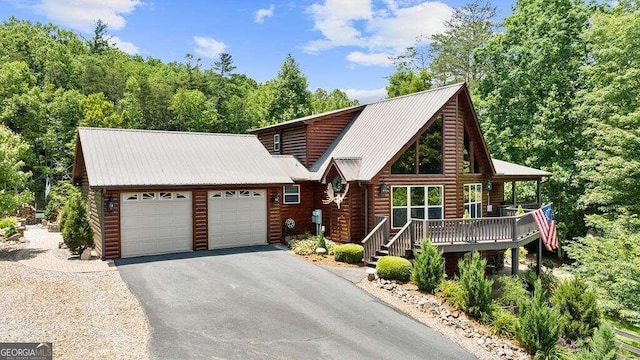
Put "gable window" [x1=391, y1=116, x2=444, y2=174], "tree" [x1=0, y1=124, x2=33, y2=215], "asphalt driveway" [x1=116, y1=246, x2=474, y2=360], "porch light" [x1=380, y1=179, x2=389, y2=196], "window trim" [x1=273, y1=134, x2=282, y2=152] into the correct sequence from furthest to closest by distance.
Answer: "window trim" [x1=273, y1=134, x2=282, y2=152], "gable window" [x1=391, y1=116, x2=444, y2=174], "porch light" [x1=380, y1=179, x2=389, y2=196], "tree" [x1=0, y1=124, x2=33, y2=215], "asphalt driveway" [x1=116, y1=246, x2=474, y2=360]

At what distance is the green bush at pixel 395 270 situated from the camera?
1303 centimetres

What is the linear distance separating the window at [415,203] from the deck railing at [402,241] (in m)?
2.02

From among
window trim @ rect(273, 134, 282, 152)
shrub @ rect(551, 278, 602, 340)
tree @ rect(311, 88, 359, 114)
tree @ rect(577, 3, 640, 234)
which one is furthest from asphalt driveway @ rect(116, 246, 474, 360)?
tree @ rect(311, 88, 359, 114)

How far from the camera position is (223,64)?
66.1 m

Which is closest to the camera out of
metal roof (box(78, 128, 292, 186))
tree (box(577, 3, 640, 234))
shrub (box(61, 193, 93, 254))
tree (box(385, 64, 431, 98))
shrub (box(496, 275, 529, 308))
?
shrub (box(496, 275, 529, 308))

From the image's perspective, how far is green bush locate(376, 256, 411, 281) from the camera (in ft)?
42.8

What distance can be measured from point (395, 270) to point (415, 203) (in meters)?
4.77

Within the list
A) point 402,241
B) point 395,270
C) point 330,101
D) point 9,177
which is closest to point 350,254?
point 402,241

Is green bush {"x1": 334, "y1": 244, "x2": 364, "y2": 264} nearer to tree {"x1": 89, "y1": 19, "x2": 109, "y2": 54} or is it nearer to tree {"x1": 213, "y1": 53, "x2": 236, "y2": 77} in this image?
tree {"x1": 213, "y1": 53, "x2": 236, "y2": 77}

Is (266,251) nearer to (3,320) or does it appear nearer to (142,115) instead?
(3,320)

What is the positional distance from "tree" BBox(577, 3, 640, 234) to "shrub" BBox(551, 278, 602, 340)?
738cm

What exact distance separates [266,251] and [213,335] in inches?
302

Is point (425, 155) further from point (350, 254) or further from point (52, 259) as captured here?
point (52, 259)

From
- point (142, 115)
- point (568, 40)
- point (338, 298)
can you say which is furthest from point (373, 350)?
point (142, 115)
